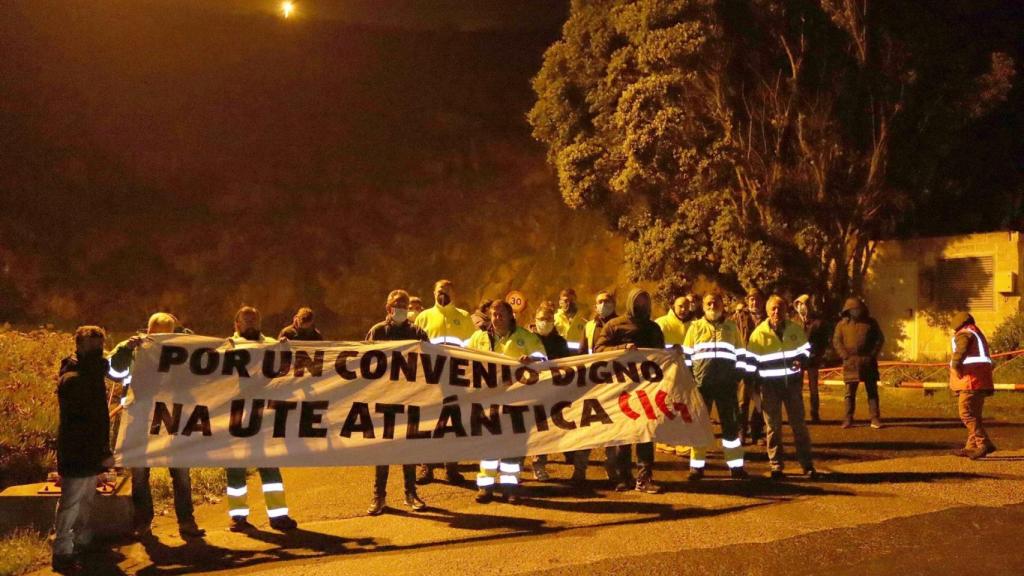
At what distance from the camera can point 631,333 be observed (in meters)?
8.79

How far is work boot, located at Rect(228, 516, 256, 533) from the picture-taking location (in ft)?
25.5

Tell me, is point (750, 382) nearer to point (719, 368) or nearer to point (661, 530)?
point (719, 368)

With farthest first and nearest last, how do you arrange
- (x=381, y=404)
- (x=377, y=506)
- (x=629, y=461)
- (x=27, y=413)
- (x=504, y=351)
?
(x=27, y=413) < (x=504, y=351) < (x=629, y=461) < (x=377, y=506) < (x=381, y=404)

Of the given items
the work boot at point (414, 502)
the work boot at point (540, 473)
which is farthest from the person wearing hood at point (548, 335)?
the work boot at point (414, 502)

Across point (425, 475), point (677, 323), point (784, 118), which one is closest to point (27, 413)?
point (425, 475)

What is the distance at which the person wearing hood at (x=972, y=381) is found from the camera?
32.7 ft

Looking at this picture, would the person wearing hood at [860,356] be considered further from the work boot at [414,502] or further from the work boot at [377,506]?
the work boot at [377,506]

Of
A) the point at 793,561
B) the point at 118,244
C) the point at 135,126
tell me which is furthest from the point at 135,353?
the point at 135,126

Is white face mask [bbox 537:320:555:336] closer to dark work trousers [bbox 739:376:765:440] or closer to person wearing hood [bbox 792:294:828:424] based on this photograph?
dark work trousers [bbox 739:376:765:440]

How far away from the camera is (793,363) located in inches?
367

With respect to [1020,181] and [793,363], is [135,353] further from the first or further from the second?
[1020,181]

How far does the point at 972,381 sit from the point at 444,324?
19.3ft

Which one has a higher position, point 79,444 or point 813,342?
point 813,342

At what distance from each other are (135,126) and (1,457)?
2909 cm
